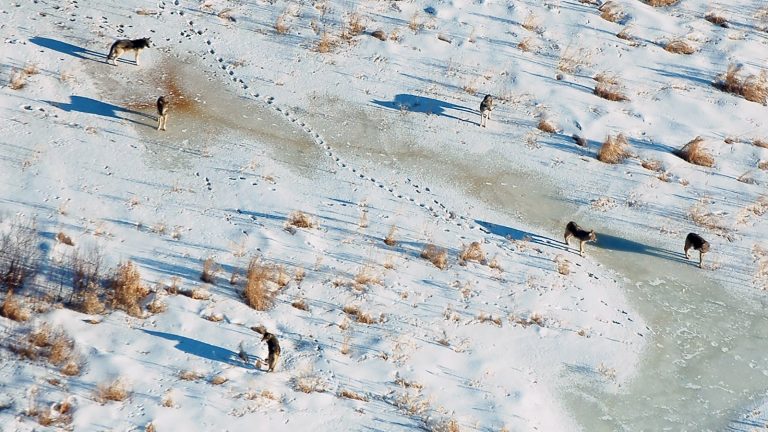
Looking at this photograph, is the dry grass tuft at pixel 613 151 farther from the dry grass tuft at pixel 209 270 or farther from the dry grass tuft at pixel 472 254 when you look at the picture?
the dry grass tuft at pixel 209 270

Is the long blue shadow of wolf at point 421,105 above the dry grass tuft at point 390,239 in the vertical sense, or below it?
above

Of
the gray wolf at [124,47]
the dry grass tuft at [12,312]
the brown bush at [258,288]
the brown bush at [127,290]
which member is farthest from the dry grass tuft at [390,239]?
the gray wolf at [124,47]

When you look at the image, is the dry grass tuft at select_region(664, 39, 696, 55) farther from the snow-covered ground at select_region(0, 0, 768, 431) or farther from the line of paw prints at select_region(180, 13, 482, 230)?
the line of paw prints at select_region(180, 13, 482, 230)

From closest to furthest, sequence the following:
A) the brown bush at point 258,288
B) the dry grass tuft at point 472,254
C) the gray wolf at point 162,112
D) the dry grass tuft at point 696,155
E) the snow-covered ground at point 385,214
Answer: the snow-covered ground at point 385,214, the brown bush at point 258,288, the dry grass tuft at point 472,254, the gray wolf at point 162,112, the dry grass tuft at point 696,155

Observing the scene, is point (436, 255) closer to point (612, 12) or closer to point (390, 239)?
point (390, 239)

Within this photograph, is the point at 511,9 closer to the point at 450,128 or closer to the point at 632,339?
the point at 450,128

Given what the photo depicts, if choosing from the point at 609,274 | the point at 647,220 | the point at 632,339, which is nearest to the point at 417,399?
the point at 632,339

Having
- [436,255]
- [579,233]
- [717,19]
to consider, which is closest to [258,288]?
[436,255]

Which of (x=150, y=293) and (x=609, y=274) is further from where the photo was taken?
(x=609, y=274)
